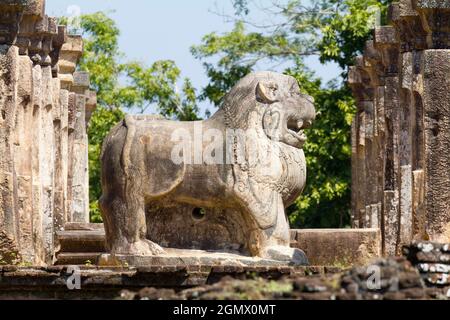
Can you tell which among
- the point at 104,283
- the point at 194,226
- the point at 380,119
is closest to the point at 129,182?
the point at 194,226

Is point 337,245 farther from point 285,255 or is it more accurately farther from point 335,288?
point 335,288

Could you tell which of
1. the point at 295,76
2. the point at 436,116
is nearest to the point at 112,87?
the point at 295,76

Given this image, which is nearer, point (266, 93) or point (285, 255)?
Answer: point (285, 255)

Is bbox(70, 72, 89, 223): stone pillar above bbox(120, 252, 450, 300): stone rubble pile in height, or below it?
above

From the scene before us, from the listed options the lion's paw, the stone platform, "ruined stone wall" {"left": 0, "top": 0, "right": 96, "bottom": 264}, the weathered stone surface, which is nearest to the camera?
the lion's paw

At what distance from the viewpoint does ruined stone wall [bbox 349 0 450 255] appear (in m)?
21.7

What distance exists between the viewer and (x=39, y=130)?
27.9 m

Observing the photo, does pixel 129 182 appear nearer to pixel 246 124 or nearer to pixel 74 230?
pixel 246 124

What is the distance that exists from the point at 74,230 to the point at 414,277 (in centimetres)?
1398

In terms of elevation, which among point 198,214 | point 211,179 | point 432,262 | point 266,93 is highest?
point 266,93

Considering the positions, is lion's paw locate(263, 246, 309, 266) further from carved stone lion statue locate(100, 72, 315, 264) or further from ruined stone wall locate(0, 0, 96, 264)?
ruined stone wall locate(0, 0, 96, 264)

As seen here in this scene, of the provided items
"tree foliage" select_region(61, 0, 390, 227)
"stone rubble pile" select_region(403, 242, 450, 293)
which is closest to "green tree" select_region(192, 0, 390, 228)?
"tree foliage" select_region(61, 0, 390, 227)

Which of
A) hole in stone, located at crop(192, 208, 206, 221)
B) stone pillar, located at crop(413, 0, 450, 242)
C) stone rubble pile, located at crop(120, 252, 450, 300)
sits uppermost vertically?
stone pillar, located at crop(413, 0, 450, 242)

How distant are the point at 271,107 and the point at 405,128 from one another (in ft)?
22.3
